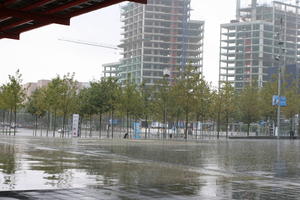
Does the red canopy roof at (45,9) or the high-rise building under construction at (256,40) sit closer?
the red canopy roof at (45,9)

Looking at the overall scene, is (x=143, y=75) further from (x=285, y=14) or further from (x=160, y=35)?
(x=285, y=14)

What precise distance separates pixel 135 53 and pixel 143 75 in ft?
43.1

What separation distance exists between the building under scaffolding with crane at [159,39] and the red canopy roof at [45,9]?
157m

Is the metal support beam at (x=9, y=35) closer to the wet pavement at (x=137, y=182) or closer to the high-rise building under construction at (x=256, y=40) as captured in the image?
the wet pavement at (x=137, y=182)

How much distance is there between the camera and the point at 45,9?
1309 cm

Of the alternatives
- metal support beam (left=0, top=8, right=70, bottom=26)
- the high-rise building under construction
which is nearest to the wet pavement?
metal support beam (left=0, top=8, right=70, bottom=26)

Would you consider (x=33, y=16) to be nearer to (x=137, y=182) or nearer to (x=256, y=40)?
(x=137, y=182)

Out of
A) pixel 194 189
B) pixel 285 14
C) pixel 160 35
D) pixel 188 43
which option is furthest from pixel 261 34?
pixel 194 189

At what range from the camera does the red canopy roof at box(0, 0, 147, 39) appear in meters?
12.0

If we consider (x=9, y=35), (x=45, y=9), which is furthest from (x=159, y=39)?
(x=45, y=9)

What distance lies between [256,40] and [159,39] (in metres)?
37.7

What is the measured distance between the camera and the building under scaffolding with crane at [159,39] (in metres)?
175

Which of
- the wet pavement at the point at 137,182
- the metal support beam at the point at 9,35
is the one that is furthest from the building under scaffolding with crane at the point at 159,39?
the metal support beam at the point at 9,35

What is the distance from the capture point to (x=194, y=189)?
12273 millimetres
